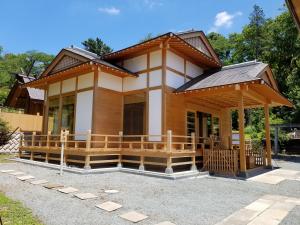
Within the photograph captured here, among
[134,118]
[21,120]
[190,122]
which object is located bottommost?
[190,122]

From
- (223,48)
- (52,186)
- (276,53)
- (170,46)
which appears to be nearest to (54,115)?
(170,46)

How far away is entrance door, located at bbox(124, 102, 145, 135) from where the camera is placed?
11508 millimetres

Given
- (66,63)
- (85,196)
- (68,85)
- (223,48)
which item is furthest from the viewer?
(223,48)

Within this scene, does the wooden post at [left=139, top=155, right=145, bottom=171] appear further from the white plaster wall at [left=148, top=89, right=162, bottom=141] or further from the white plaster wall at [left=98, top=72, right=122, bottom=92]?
the white plaster wall at [left=98, top=72, right=122, bottom=92]

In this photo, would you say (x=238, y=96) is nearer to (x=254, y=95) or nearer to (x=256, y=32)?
(x=254, y=95)

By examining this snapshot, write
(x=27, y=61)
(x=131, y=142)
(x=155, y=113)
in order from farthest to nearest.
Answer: (x=27, y=61) < (x=155, y=113) < (x=131, y=142)

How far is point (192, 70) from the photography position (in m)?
13.1

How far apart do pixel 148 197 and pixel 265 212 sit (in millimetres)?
2637

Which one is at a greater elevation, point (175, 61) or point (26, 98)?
point (26, 98)

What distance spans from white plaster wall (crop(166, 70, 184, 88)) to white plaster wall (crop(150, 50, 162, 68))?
61 centimetres

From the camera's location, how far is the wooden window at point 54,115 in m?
13.4

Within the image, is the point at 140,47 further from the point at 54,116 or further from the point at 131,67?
the point at 54,116

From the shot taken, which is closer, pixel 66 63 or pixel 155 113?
pixel 155 113

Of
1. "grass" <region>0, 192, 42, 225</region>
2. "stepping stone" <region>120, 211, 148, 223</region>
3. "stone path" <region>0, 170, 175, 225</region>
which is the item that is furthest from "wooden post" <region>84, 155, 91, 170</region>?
"stepping stone" <region>120, 211, 148, 223</region>
